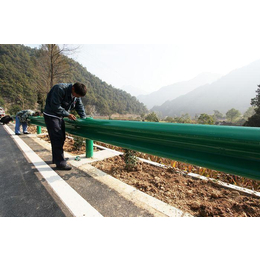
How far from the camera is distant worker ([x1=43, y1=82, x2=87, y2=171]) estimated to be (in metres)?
2.32

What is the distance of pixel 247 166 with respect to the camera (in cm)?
101

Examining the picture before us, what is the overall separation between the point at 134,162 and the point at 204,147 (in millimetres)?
1371

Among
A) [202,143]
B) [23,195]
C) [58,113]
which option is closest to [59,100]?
[58,113]

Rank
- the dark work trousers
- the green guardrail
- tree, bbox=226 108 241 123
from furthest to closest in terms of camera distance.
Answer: tree, bbox=226 108 241 123 → the dark work trousers → the green guardrail

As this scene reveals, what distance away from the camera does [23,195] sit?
5.20 ft

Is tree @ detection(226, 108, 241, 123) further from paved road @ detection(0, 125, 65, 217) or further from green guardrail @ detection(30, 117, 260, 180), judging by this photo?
paved road @ detection(0, 125, 65, 217)

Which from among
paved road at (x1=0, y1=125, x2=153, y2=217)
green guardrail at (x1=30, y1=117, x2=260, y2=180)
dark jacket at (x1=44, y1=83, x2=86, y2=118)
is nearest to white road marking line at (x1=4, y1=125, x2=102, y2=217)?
paved road at (x1=0, y1=125, x2=153, y2=217)

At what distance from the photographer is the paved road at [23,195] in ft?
4.26

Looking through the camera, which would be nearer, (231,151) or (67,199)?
(231,151)

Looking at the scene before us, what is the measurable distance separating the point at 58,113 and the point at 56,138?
1.33 ft

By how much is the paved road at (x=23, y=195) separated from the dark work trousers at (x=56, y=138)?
37 centimetres
